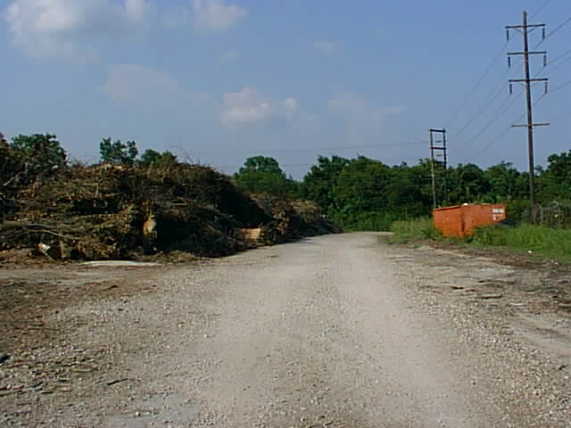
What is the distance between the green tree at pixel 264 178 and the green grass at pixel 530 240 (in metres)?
15.5

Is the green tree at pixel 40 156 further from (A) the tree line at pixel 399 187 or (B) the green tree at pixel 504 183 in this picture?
(B) the green tree at pixel 504 183

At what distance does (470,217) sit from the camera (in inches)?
1296

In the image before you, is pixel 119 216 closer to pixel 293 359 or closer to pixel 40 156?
pixel 40 156

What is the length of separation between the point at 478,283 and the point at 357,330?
6674 millimetres

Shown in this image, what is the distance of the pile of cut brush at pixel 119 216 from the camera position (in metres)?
20.9

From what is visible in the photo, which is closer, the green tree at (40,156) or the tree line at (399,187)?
the green tree at (40,156)

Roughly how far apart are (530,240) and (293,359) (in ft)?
67.6

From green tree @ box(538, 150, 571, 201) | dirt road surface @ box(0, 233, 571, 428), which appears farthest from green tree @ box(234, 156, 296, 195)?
dirt road surface @ box(0, 233, 571, 428)

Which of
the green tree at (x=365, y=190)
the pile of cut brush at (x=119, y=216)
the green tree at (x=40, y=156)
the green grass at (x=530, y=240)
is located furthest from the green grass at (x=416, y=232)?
the green tree at (x=365, y=190)

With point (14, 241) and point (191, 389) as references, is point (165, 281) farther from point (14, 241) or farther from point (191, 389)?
point (191, 389)

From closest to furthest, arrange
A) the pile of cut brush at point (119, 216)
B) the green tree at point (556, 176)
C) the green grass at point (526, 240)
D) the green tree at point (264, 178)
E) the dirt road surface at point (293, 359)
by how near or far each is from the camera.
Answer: the dirt road surface at point (293, 359) < the pile of cut brush at point (119, 216) < the green grass at point (526, 240) < the green tree at point (264, 178) < the green tree at point (556, 176)

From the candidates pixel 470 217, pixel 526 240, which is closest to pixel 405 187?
pixel 470 217

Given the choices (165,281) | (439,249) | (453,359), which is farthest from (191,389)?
(439,249)

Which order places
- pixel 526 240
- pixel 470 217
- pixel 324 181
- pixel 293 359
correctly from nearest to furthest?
pixel 293 359 → pixel 526 240 → pixel 470 217 → pixel 324 181
